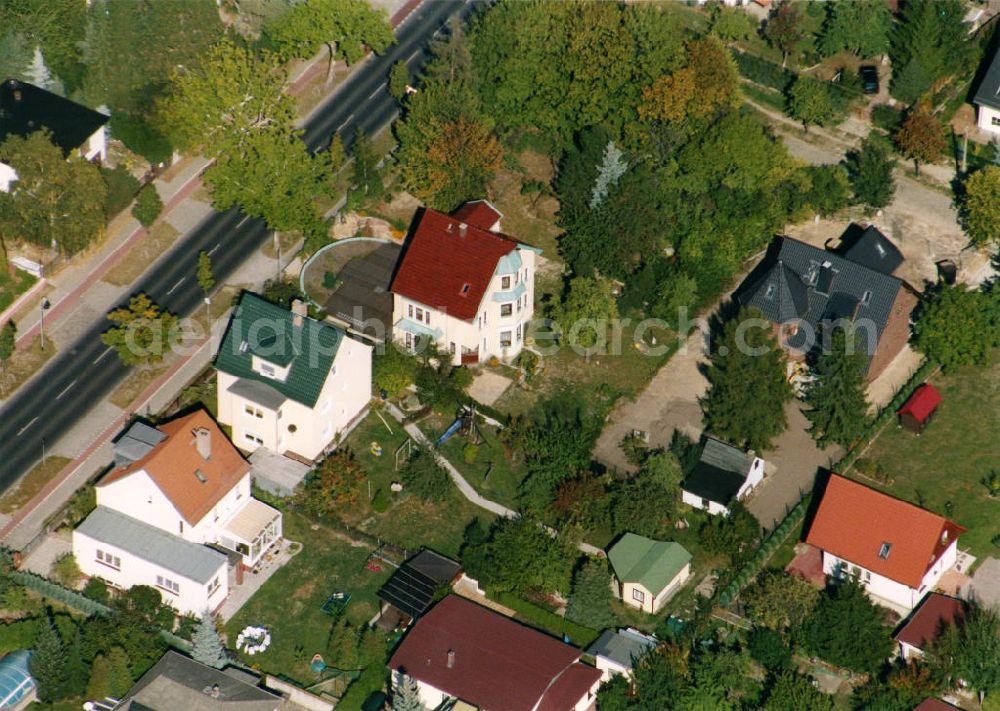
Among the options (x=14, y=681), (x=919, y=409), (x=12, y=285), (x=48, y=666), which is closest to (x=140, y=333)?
(x=12, y=285)

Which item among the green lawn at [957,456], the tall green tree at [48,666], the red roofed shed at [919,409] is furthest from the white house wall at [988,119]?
the tall green tree at [48,666]

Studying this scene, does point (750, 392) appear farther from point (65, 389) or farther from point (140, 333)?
point (65, 389)

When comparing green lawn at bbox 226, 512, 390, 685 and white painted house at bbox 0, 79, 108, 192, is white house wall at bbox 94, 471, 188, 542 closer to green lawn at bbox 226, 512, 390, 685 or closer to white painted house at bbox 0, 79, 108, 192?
green lawn at bbox 226, 512, 390, 685

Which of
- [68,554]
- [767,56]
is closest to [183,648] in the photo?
[68,554]

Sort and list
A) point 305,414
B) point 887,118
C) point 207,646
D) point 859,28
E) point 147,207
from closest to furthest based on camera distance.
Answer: point 207,646 → point 305,414 → point 147,207 → point 887,118 → point 859,28

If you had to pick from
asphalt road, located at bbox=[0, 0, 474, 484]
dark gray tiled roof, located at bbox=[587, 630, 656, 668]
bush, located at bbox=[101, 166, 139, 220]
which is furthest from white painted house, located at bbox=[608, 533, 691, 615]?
bush, located at bbox=[101, 166, 139, 220]
